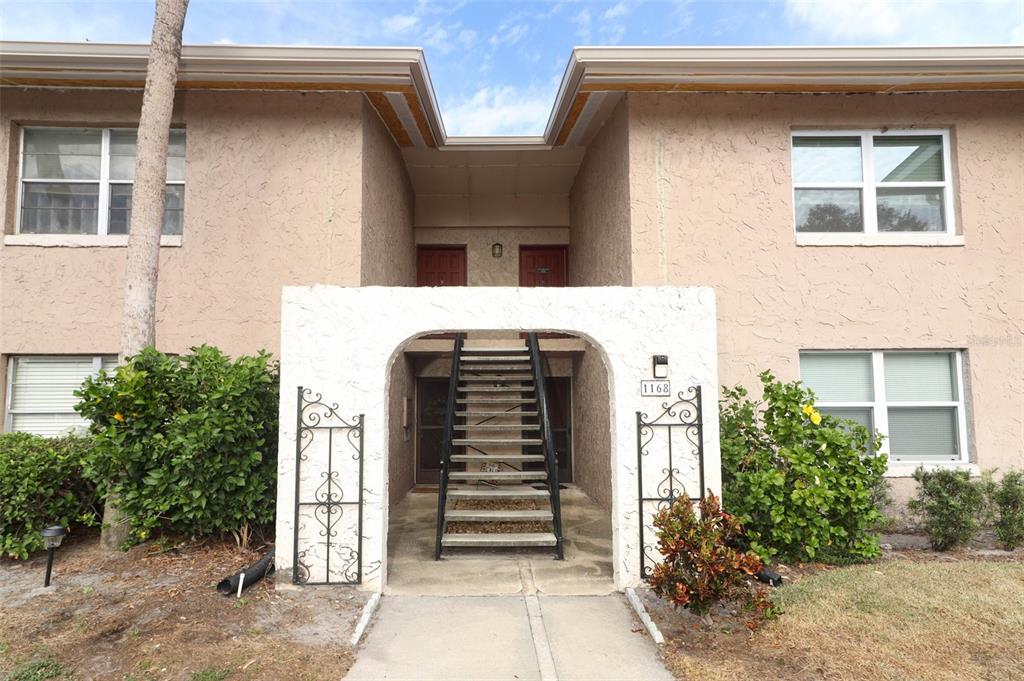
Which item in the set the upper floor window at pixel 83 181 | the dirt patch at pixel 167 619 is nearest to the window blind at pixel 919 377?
the dirt patch at pixel 167 619

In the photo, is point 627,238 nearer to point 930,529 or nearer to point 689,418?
point 689,418

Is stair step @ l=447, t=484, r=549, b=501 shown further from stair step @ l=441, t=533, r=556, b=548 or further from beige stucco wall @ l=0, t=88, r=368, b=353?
beige stucco wall @ l=0, t=88, r=368, b=353

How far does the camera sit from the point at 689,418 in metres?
5.19

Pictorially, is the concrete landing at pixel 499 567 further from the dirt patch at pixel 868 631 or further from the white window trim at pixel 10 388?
the white window trim at pixel 10 388

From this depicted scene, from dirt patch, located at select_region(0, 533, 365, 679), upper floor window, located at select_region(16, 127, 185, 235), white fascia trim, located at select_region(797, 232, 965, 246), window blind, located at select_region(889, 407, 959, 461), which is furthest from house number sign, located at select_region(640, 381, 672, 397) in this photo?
upper floor window, located at select_region(16, 127, 185, 235)

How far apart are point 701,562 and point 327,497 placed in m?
3.11

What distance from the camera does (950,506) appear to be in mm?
5965

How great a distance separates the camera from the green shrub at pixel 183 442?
17.2 ft

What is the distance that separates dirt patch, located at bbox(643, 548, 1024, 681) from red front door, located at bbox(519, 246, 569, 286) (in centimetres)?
775

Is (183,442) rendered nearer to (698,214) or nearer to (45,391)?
(45,391)

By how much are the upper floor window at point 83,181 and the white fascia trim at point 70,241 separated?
186 mm

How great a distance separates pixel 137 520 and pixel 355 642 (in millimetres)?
2812

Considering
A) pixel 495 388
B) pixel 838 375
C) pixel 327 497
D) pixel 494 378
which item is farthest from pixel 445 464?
pixel 838 375

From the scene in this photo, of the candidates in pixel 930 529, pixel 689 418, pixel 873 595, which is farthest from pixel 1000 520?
pixel 689 418
